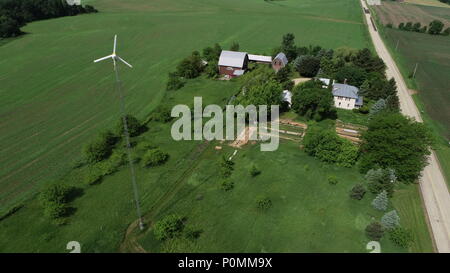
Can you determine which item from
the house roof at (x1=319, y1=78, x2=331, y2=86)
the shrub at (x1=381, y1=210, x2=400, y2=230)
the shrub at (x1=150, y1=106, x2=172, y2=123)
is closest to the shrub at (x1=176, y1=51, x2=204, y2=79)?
the shrub at (x1=150, y1=106, x2=172, y2=123)

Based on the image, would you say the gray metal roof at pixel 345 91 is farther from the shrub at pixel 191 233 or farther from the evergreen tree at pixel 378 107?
the shrub at pixel 191 233

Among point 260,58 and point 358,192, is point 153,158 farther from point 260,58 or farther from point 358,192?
point 260,58

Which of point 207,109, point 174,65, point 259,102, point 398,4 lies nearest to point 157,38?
point 174,65

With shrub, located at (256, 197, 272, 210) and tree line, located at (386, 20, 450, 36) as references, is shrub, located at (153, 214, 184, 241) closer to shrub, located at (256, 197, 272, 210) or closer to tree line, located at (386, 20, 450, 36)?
shrub, located at (256, 197, 272, 210)

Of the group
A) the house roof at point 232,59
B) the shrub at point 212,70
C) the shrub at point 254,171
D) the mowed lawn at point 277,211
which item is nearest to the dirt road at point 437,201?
the mowed lawn at point 277,211

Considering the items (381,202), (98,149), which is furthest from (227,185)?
(98,149)
